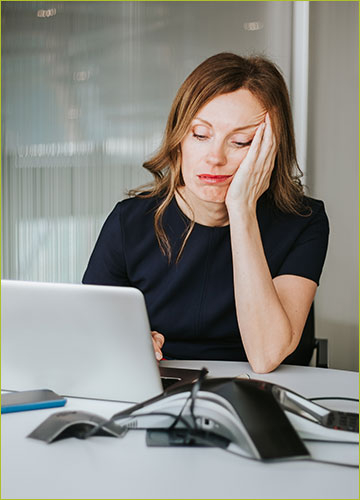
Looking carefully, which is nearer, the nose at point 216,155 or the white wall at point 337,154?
the nose at point 216,155

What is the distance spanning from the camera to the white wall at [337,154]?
11.3 feet

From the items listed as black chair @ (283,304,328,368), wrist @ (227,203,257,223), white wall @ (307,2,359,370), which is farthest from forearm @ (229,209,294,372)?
white wall @ (307,2,359,370)

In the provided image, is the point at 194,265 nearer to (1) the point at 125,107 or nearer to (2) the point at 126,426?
(2) the point at 126,426

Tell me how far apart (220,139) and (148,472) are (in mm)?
1096

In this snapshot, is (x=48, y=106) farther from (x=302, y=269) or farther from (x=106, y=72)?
(x=302, y=269)

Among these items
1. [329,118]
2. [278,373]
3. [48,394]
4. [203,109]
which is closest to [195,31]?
[329,118]

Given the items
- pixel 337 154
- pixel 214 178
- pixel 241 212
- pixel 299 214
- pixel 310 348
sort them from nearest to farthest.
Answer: pixel 241 212 → pixel 214 178 → pixel 299 214 → pixel 310 348 → pixel 337 154

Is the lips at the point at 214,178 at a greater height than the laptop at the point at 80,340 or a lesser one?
greater

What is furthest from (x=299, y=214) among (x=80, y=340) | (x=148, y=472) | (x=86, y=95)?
(x=86, y=95)

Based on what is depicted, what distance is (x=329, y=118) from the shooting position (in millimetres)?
3529

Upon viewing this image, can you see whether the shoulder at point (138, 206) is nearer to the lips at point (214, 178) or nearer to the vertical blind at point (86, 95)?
the lips at point (214, 178)

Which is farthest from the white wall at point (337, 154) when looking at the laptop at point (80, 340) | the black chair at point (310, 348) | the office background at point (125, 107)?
the laptop at point (80, 340)

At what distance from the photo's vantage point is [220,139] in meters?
1.88

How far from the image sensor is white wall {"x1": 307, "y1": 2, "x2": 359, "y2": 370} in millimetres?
3459
